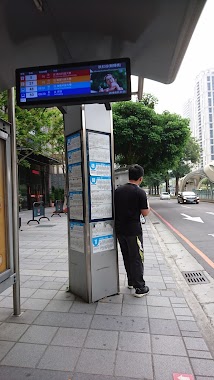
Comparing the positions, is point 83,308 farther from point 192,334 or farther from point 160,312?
point 192,334

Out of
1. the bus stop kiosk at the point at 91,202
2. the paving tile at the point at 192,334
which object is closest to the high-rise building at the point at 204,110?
the bus stop kiosk at the point at 91,202

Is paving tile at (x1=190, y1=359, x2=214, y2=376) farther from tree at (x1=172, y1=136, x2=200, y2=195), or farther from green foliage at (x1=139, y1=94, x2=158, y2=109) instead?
tree at (x1=172, y1=136, x2=200, y2=195)

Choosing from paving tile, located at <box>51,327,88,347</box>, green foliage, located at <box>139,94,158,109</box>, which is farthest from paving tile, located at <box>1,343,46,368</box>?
green foliage, located at <box>139,94,158,109</box>

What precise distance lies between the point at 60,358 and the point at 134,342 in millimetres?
731

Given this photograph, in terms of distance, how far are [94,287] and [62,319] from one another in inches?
24.4

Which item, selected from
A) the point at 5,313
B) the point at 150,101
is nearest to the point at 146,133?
the point at 150,101

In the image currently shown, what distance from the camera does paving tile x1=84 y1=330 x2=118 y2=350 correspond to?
→ 2836 millimetres

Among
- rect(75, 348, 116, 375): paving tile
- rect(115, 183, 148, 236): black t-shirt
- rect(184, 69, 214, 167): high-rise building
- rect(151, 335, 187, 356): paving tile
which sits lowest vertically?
rect(151, 335, 187, 356): paving tile

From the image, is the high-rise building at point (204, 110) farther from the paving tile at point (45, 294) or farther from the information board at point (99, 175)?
the paving tile at point (45, 294)

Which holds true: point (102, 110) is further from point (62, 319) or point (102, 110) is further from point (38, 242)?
point (38, 242)

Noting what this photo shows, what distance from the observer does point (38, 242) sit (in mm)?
8734

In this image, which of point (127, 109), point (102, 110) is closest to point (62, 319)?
→ point (102, 110)

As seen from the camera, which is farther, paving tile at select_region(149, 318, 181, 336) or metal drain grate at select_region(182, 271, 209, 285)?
metal drain grate at select_region(182, 271, 209, 285)

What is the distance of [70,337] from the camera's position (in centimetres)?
301
